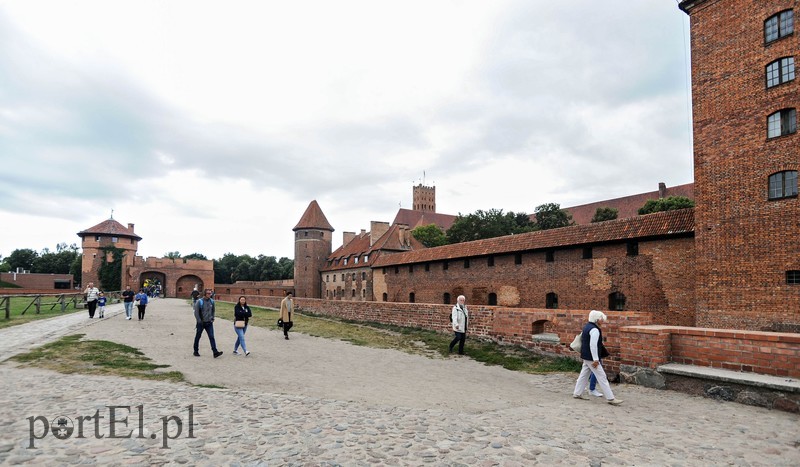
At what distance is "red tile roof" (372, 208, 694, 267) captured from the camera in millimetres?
18688

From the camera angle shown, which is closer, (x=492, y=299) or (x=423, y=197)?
(x=492, y=299)

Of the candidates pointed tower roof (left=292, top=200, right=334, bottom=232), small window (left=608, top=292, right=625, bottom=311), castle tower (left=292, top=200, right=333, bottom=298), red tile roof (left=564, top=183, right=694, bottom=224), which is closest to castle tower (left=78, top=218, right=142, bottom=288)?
castle tower (left=292, top=200, right=333, bottom=298)

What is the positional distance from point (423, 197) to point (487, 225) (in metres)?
61.6

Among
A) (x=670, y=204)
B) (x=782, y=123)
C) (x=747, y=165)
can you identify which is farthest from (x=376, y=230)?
(x=782, y=123)

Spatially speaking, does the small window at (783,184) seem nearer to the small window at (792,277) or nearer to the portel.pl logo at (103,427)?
the small window at (792,277)

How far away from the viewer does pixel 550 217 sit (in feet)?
151

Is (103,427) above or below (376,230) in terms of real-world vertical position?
below

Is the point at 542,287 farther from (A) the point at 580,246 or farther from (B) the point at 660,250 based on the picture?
(B) the point at 660,250

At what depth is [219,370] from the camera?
8.66m

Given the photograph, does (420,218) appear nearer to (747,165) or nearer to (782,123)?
(747,165)

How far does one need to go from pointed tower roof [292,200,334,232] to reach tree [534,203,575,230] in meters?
25.9

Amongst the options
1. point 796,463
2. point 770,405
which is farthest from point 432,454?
point 770,405

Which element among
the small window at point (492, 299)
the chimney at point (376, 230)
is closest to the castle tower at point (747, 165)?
the small window at point (492, 299)

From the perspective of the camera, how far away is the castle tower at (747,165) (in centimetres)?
1517
